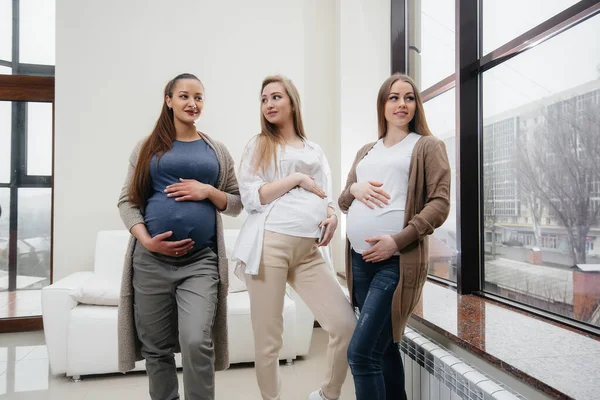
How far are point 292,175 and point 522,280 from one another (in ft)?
4.14

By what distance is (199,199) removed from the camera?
1.54 m

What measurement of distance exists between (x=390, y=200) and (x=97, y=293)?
1.87 meters

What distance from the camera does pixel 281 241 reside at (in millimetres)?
1502

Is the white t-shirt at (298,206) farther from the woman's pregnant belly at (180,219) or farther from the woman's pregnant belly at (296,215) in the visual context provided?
the woman's pregnant belly at (180,219)

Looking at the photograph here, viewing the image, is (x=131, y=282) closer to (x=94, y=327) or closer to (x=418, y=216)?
(x=94, y=327)

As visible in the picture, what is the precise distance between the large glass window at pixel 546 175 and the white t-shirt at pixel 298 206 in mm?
991

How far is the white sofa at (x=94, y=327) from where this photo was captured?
91.0 inches

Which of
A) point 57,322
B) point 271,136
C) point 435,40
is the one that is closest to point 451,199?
point 435,40

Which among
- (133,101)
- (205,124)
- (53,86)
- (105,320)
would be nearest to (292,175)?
(105,320)

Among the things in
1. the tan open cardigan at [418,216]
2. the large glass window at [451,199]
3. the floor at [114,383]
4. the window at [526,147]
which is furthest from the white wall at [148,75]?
the tan open cardigan at [418,216]

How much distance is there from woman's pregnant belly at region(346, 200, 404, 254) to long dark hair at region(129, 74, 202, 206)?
2.54ft

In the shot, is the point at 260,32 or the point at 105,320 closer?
the point at 105,320

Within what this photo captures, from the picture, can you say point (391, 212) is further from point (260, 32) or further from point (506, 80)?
point (260, 32)

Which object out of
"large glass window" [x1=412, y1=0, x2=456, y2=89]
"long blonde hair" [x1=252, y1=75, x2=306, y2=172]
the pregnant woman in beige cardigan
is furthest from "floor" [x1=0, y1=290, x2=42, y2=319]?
"large glass window" [x1=412, y1=0, x2=456, y2=89]
